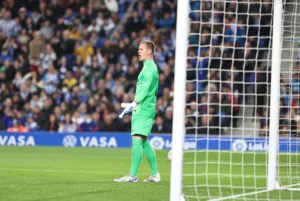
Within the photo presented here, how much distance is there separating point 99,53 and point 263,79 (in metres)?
6.04

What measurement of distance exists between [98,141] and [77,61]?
4.28m

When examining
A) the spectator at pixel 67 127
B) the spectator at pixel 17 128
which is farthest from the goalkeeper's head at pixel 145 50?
the spectator at pixel 17 128

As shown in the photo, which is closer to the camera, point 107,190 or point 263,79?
point 107,190

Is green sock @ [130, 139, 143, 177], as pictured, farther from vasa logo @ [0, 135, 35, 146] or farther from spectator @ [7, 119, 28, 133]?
spectator @ [7, 119, 28, 133]

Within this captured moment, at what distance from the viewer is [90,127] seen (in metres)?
24.3

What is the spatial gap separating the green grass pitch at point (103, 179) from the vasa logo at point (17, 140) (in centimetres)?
368

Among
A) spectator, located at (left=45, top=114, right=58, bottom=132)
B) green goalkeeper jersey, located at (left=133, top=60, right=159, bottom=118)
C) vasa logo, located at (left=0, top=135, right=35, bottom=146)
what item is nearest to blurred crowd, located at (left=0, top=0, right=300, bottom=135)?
spectator, located at (left=45, top=114, right=58, bottom=132)

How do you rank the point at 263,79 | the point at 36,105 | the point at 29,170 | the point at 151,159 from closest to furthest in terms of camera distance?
the point at 151,159
the point at 29,170
the point at 263,79
the point at 36,105

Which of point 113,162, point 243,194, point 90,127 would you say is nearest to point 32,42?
point 90,127

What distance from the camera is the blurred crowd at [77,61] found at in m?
24.7

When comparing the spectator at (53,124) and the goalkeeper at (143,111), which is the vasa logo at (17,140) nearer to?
the spectator at (53,124)

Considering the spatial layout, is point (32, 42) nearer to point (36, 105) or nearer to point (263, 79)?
point (36, 105)

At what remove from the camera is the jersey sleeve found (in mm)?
11773

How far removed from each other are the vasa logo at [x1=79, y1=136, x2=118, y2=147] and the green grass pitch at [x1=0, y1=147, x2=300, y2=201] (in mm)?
3612
